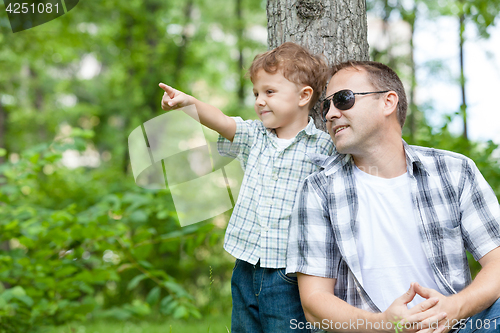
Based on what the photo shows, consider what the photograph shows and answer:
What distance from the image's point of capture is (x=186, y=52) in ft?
31.0

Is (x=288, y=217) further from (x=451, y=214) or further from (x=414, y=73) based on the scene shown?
(x=414, y=73)

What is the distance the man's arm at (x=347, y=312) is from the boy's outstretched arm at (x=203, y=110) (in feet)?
2.59

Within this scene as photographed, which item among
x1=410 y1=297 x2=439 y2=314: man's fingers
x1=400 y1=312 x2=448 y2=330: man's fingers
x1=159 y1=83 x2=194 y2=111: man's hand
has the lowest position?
x1=400 y1=312 x2=448 y2=330: man's fingers

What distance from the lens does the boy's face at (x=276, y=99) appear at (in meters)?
1.90

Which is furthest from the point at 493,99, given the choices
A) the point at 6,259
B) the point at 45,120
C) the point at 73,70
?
the point at 73,70

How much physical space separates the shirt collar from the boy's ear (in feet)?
0.95

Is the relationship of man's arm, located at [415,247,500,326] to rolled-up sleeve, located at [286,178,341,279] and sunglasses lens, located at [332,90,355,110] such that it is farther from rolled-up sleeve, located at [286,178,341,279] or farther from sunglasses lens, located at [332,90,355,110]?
sunglasses lens, located at [332,90,355,110]

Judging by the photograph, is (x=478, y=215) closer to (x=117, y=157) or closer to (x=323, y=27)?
(x=323, y=27)

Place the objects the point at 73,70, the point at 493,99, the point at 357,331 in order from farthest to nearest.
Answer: the point at 73,70
the point at 493,99
the point at 357,331

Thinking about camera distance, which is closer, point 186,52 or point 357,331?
point 357,331

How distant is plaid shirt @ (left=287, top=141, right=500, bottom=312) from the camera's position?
1640 millimetres

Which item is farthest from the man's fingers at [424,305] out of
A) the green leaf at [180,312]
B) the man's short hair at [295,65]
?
the green leaf at [180,312]

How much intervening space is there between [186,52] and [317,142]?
8197mm

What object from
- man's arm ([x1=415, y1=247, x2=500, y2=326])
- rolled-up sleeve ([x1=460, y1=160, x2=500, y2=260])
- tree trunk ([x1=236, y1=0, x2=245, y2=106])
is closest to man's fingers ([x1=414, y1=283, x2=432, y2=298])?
man's arm ([x1=415, y1=247, x2=500, y2=326])
